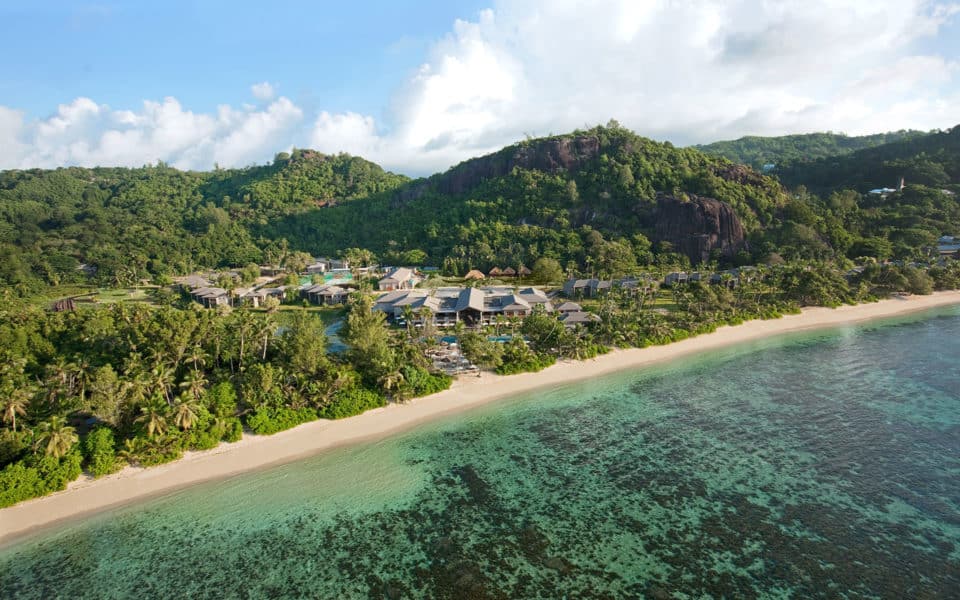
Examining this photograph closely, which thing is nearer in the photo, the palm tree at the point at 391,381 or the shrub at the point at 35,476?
the shrub at the point at 35,476

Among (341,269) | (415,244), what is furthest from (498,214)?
(341,269)

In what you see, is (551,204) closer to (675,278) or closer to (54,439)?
(675,278)

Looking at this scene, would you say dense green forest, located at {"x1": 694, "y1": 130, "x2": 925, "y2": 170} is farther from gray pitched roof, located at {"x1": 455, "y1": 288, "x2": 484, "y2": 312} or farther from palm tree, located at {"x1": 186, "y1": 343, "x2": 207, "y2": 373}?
palm tree, located at {"x1": 186, "y1": 343, "x2": 207, "y2": 373}

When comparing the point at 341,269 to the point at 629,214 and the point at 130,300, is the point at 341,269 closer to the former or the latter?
the point at 130,300

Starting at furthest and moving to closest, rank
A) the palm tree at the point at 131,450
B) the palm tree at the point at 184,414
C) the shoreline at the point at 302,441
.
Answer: the palm tree at the point at 184,414, the palm tree at the point at 131,450, the shoreline at the point at 302,441

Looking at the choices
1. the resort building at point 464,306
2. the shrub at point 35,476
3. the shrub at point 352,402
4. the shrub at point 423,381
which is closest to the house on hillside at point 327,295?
the resort building at point 464,306

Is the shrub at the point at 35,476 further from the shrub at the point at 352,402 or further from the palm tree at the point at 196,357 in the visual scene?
the shrub at the point at 352,402

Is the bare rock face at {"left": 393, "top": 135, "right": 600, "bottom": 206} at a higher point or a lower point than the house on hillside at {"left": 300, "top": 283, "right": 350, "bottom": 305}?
higher

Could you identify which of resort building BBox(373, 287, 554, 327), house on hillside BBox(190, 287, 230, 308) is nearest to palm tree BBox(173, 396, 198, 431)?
→ resort building BBox(373, 287, 554, 327)
